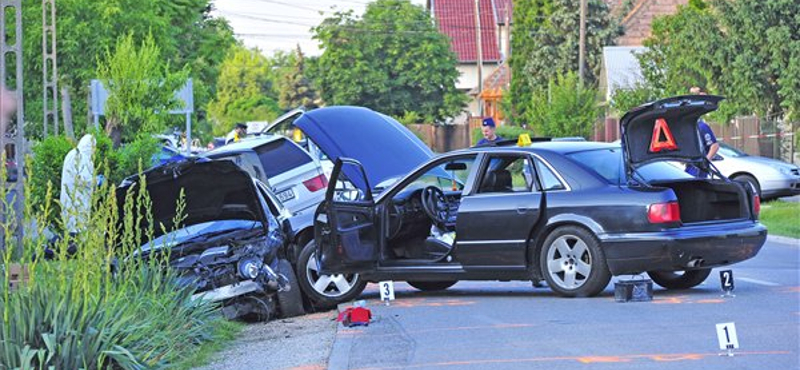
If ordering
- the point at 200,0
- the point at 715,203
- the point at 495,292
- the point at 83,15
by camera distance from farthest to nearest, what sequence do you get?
the point at 200,0
the point at 83,15
the point at 495,292
the point at 715,203

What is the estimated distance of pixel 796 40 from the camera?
37.0m

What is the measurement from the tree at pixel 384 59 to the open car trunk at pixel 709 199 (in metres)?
66.3

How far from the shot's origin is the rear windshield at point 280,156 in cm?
1870

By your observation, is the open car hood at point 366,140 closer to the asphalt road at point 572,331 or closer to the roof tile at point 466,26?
the asphalt road at point 572,331

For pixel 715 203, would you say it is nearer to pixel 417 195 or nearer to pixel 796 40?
pixel 417 195

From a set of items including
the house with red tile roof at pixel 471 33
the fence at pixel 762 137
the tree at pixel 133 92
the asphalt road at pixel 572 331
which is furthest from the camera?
the house with red tile roof at pixel 471 33

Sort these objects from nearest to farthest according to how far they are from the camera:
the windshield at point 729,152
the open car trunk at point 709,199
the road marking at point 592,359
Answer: the road marking at point 592,359 < the open car trunk at point 709,199 < the windshield at point 729,152

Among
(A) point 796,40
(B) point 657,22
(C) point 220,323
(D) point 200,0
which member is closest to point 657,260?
(C) point 220,323

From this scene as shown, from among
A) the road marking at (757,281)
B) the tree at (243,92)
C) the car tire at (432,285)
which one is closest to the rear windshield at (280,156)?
the car tire at (432,285)

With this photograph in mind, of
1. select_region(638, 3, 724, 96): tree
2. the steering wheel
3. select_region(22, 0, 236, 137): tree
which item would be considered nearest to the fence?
select_region(638, 3, 724, 96): tree

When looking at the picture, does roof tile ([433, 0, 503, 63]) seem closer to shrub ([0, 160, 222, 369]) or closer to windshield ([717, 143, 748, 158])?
windshield ([717, 143, 748, 158])

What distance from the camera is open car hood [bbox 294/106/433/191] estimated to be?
16.1 meters

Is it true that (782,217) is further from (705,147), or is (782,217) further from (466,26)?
(466,26)

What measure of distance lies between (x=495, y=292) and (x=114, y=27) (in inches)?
1139
